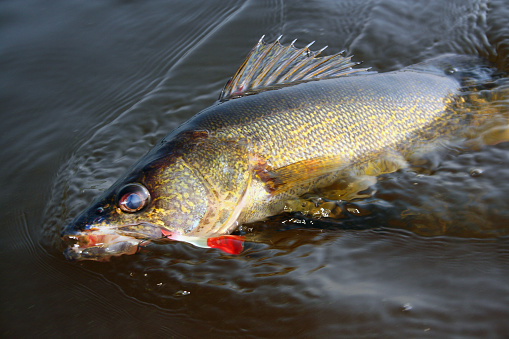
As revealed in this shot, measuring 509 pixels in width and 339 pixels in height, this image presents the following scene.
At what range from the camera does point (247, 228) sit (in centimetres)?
321

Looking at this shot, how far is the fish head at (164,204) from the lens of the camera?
109 inches

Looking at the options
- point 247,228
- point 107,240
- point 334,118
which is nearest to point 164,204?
point 107,240

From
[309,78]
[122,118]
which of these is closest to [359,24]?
[309,78]

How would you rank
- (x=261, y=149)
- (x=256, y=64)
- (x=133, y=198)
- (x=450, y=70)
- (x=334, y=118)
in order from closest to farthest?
(x=133, y=198) < (x=261, y=149) < (x=334, y=118) < (x=256, y=64) < (x=450, y=70)

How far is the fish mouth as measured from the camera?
276cm

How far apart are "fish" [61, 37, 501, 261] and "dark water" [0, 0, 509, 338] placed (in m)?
0.24

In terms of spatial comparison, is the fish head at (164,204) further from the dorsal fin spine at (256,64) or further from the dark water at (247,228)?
the dorsal fin spine at (256,64)

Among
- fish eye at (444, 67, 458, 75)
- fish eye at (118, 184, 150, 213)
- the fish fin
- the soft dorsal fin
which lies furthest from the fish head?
fish eye at (444, 67, 458, 75)

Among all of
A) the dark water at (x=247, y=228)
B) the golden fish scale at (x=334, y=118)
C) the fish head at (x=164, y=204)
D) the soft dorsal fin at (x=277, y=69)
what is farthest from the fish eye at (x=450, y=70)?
the fish head at (x=164, y=204)

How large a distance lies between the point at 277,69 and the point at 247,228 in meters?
1.54

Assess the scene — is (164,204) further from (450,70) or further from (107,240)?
(450,70)

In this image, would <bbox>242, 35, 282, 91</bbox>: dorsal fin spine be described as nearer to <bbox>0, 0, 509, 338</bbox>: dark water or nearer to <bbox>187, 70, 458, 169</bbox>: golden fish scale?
<bbox>187, 70, 458, 169</bbox>: golden fish scale

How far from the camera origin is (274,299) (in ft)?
8.52

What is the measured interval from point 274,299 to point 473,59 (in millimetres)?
3582
